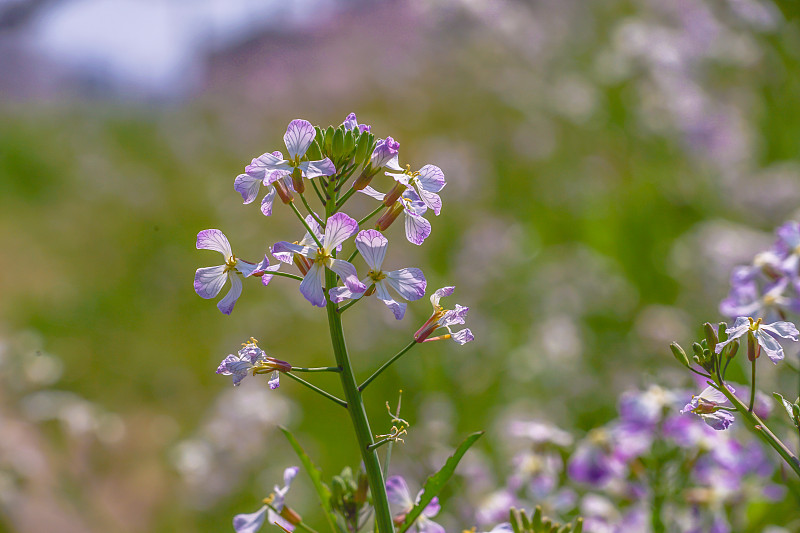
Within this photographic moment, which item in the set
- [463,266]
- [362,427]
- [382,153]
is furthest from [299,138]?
[463,266]

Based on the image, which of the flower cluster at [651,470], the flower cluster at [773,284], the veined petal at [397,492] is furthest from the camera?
the flower cluster at [651,470]

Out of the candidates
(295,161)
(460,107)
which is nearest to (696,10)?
(460,107)

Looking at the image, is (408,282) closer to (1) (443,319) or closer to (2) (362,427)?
(1) (443,319)

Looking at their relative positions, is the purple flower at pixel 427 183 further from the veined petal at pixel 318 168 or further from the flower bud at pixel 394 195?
the veined petal at pixel 318 168

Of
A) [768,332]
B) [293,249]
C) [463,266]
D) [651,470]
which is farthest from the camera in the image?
[463,266]

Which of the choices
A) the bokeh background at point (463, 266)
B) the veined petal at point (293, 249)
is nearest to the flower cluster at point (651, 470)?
the bokeh background at point (463, 266)

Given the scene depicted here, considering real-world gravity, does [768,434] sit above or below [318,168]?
below

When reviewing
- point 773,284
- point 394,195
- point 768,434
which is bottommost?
point 768,434
